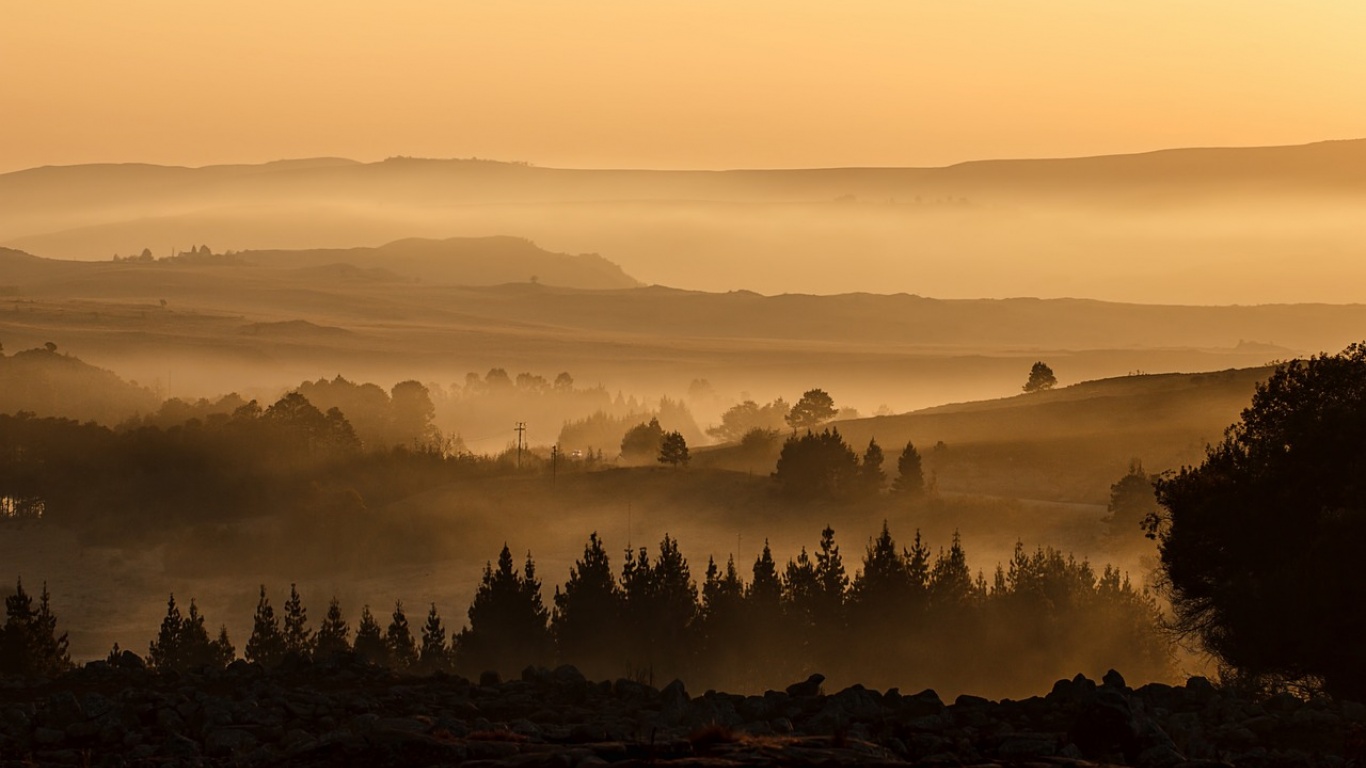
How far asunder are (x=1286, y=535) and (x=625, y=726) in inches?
882

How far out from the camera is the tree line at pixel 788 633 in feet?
304

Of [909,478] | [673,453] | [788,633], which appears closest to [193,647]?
[788,633]

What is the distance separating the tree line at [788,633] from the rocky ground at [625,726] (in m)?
56.2

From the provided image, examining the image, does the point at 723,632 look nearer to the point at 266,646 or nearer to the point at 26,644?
the point at 266,646

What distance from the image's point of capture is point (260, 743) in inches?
1171

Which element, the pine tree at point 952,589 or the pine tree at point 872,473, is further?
the pine tree at point 872,473

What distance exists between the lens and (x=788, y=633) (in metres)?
97.0

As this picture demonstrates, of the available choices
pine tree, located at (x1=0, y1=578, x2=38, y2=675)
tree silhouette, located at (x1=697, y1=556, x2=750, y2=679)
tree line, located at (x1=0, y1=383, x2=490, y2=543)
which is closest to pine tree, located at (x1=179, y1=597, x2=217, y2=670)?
pine tree, located at (x1=0, y1=578, x2=38, y2=675)

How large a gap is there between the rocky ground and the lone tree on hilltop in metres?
8.24

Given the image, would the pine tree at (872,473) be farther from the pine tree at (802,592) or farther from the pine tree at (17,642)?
the pine tree at (17,642)

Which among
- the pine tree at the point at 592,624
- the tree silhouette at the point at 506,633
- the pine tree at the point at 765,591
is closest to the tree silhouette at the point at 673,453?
the pine tree at the point at 765,591

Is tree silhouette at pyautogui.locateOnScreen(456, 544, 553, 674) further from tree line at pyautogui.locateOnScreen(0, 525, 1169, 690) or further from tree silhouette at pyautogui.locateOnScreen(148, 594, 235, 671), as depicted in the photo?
tree silhouette at pyautogui.locateOnScreen(148, 594, 235, 671)

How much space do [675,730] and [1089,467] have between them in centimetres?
14903

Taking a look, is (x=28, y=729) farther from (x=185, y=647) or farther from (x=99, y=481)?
(x=99, y=481)
